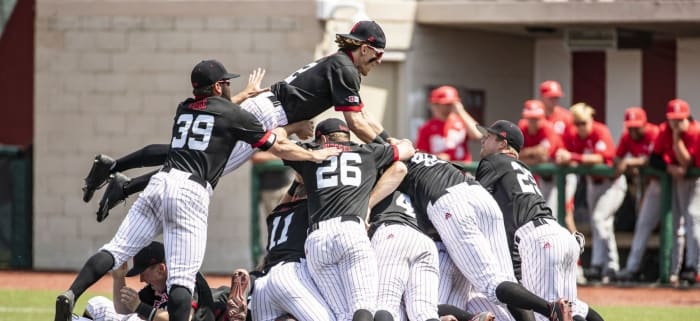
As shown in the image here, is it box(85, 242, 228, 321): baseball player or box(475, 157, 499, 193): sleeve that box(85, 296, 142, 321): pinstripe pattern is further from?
box(475, 157, 499, 193): sleeve

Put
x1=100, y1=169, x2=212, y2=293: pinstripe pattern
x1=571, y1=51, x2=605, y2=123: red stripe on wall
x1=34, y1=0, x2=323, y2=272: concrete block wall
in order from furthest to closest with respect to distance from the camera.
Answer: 1. x1=571, y1=51, x2=605, y2=123: red stripe on wall
2. x1=34, y1=0, x2=323, y2=272: concrete block wall
3. x1=100, y1=169, x2=212, y2=293: pinstripe pattern

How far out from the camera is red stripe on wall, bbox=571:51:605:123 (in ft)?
59.4

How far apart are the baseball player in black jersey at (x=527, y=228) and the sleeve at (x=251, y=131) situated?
1676 mm

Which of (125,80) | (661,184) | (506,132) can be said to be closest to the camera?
(506,132)

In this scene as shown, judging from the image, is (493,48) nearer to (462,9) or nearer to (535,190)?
(462,9)

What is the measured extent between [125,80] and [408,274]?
26.8 ft

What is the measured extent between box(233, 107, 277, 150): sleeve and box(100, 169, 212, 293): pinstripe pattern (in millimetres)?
405

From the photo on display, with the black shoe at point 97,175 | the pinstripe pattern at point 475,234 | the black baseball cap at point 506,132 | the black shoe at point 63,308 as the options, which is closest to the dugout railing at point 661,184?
Answer: the black baseball cap at point 506,132

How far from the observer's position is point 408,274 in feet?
29.6

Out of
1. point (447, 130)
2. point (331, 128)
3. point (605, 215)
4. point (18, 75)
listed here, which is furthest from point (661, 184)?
point (18, 75)

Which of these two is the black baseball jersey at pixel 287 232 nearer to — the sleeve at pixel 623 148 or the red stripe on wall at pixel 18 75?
the sleeve at pixel 623 148

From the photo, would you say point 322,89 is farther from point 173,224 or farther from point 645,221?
point 645,221

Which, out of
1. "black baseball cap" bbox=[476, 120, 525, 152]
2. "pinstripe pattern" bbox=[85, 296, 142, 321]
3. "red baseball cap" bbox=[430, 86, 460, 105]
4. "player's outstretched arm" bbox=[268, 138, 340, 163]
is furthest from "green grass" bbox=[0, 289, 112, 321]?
"red baseball cap" bbox=[430, 86, 460, 105]

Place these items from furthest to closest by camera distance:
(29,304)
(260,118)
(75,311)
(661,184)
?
(661,184)
(29,304)
(75,311)
(260,118)
